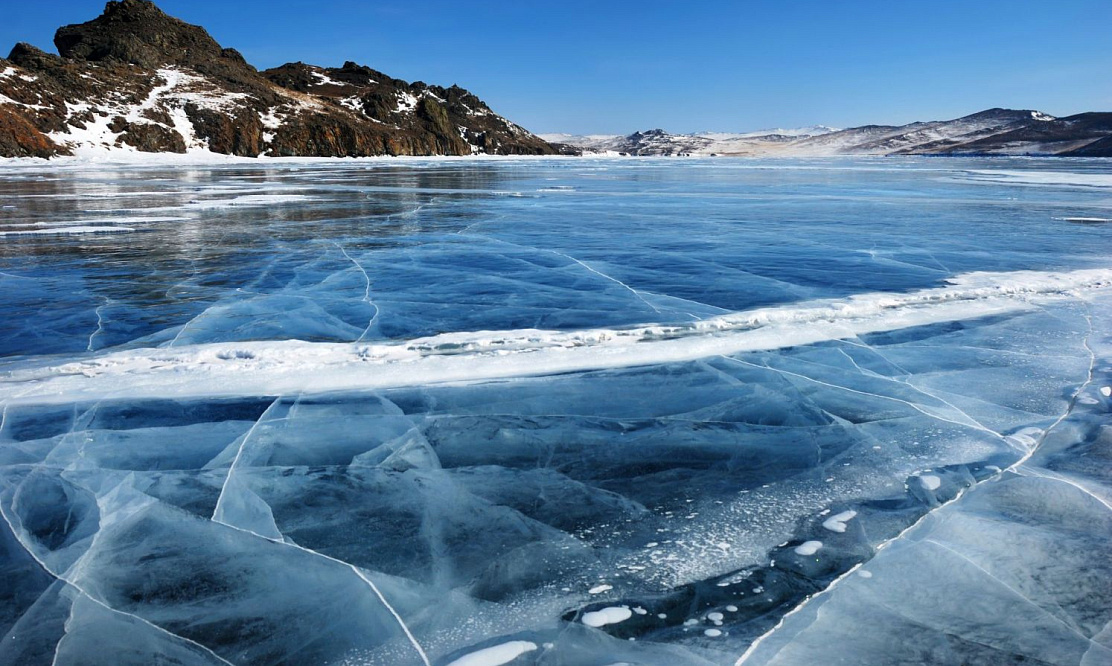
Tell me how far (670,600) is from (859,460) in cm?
129

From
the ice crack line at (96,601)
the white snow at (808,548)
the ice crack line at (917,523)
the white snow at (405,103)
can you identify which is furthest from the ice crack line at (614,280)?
the white snow at (405,103)

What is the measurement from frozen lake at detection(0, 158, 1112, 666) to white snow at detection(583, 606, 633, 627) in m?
0.02

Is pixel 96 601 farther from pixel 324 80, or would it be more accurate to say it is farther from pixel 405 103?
pixel 324 80

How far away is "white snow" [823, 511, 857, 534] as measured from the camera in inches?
84.1

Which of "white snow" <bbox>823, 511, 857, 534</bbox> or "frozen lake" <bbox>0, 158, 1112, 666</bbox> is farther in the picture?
"white snow" <bbox>823, 511, 857, 534</bbox>

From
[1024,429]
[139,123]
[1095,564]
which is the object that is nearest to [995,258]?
[1024,429]

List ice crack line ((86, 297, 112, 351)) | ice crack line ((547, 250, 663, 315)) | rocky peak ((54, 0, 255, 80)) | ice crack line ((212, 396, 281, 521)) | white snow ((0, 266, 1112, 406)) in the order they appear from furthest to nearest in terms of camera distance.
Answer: rocky peak ((54, 0, 255, 80)), ice crack line ((547, 250, 663, 315)), ice crack line ((86, 297, 112, 351)), white snow ((0, 266, 1112, 406)), ice crack line ((212, 396, 281, 521))

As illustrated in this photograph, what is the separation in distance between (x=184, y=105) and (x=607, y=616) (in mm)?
69431

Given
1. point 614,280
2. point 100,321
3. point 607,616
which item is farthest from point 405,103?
point 607,616

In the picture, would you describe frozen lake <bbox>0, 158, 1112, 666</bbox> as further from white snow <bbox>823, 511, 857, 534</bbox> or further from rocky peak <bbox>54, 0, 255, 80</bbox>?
rocky peak <bbox>54, 0, 255, 80</bbox>

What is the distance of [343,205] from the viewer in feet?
43.8

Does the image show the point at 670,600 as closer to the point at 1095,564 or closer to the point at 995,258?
the point at 1095,564

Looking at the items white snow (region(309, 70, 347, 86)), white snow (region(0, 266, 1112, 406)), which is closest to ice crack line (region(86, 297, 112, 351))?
white snow (region(0, 266, 1112, 406))

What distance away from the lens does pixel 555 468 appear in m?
2.56
